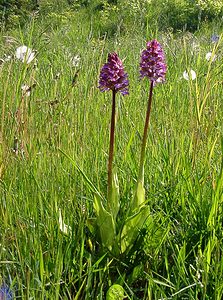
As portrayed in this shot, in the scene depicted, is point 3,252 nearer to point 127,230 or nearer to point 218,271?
point 127,230

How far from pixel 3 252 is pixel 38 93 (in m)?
1.27

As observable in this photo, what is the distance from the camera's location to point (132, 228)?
1.13 m

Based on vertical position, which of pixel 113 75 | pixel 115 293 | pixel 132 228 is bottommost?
pixel 115 293

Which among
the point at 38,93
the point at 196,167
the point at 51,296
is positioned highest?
the point at 38,93

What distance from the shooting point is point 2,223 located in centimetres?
122

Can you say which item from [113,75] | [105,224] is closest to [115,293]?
[105,224]

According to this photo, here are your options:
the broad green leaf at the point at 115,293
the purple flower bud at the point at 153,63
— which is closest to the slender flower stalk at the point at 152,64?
the purple flower bud at the point at 153,63

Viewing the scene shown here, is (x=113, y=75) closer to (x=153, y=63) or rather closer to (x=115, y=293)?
(x=153, y=63)

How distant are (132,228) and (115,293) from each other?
6.9 inches

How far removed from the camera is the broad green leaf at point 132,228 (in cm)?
112

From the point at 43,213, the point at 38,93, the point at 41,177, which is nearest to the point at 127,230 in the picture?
the point at 43,213

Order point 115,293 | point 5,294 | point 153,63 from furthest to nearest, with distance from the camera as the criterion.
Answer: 1. point 153,63
2. point 115,293
3. point 5,294

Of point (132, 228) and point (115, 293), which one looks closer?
point (115, 293)

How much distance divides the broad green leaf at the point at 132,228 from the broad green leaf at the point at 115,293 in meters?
0.15
